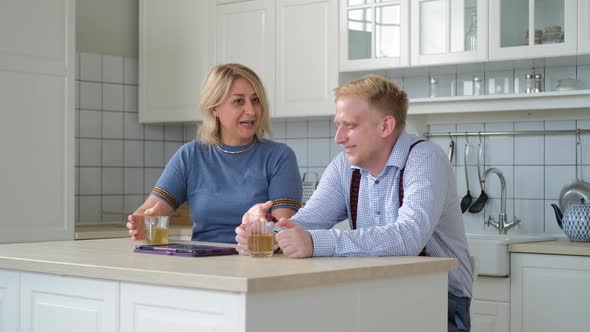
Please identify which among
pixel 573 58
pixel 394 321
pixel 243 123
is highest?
pixel 573 58

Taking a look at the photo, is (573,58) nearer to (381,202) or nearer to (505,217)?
(505,217)

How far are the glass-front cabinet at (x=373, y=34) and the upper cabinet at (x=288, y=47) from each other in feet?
0.21

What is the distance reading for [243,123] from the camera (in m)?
2.96

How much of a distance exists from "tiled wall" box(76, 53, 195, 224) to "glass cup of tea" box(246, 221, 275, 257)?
291 cm

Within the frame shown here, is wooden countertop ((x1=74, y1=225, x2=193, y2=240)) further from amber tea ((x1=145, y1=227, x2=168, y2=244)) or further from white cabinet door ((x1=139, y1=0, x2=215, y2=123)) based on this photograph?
amber tea ((x1=145, y1=227, x2=168, y2=244))

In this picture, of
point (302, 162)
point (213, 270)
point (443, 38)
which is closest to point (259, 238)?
point (213, 270)

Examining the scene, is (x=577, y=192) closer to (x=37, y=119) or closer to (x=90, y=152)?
(x=37, y=119)

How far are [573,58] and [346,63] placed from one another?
3.50ft

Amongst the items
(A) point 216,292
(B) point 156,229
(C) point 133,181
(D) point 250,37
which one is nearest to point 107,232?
(C) point 133,181

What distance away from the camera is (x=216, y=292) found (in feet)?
5.98

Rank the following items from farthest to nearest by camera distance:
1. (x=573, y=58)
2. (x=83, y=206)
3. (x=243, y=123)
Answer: (x=83, y=206) → (x=573, y=58) → (x=243, y=123)

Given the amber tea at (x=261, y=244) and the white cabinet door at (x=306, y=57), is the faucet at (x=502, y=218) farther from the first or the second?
the amber tea at (x=261, y=244)

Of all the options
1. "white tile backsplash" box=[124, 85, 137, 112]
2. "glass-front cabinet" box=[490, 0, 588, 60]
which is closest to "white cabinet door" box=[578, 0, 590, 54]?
"glass-front cabinet" box=[490, 0, 588, 60]

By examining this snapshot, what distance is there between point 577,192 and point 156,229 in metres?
2.21
